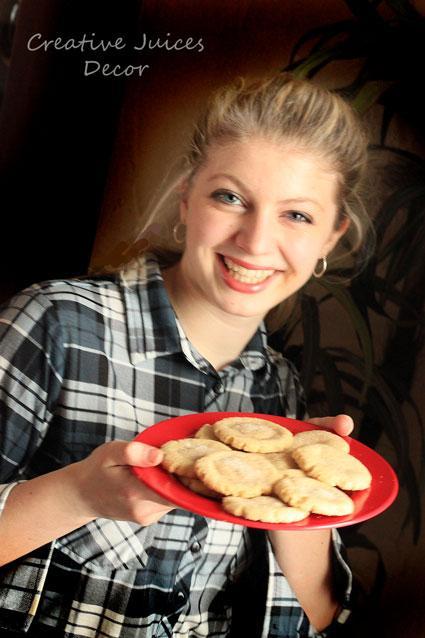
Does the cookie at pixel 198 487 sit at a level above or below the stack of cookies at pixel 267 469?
below

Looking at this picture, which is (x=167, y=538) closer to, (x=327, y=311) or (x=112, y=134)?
(x=327, y=311)

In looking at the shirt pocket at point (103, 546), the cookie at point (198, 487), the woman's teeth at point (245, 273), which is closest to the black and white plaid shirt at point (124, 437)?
the shirt pocket at point (103, 546)

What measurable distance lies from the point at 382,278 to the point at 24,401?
1.41 ft

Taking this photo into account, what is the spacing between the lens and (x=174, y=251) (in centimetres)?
102

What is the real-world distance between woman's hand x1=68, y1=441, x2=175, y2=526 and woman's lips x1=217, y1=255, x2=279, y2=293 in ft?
0.83

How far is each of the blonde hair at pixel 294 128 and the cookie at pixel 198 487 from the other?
35 cm

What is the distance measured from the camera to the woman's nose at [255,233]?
920 mm

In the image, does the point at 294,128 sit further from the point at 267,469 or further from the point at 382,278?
the point at 267,469

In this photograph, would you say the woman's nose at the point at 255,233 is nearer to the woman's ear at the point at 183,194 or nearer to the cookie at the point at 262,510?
the woman's ear at the point at 183,194

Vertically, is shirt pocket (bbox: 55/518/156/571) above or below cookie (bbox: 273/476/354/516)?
below

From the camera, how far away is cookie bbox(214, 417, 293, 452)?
84cm

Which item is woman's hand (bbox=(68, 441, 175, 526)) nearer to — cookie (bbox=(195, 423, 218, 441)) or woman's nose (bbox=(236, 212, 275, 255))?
cookie (bbox=(195, 423, 218, 441))

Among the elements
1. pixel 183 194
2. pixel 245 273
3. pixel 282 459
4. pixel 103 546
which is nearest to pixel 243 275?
pixel 245 273

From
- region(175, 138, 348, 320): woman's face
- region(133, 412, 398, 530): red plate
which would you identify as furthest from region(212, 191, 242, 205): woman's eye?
region(133, 412, 398, 530): red plate
